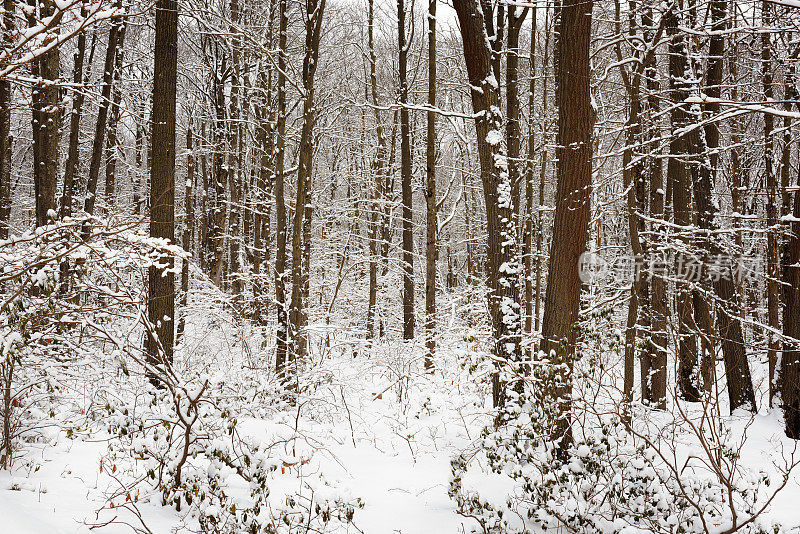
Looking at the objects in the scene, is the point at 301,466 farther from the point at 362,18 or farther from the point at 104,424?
the point at 362,18

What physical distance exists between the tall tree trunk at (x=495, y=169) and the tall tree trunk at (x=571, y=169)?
1006 mm

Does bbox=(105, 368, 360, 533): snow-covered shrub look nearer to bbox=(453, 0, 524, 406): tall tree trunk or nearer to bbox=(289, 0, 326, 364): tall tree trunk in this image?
bbox=(453, 0, 524, 406): tall tree trunk

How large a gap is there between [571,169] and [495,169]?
145 cm

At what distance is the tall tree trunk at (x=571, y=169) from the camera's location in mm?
5629

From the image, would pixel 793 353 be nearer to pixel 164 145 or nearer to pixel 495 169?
pixel 495 169

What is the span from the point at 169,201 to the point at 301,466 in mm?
4817

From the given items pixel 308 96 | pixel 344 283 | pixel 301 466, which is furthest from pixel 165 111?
pixel 344 283

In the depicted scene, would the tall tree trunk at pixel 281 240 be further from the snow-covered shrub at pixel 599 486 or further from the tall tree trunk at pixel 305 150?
the snow-covered shrub at pixel 599 486

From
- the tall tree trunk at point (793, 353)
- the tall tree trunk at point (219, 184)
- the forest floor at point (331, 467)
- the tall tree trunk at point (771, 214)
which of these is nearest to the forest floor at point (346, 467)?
the forest floor at point (331, 467)

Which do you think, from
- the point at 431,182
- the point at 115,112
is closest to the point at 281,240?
the point at 431,182

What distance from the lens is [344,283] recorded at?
806 inches

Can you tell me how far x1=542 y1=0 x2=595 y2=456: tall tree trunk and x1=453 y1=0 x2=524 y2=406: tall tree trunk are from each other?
3.30 ft

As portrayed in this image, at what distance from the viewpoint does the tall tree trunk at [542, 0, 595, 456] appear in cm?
563

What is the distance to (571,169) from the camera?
18.6ft
